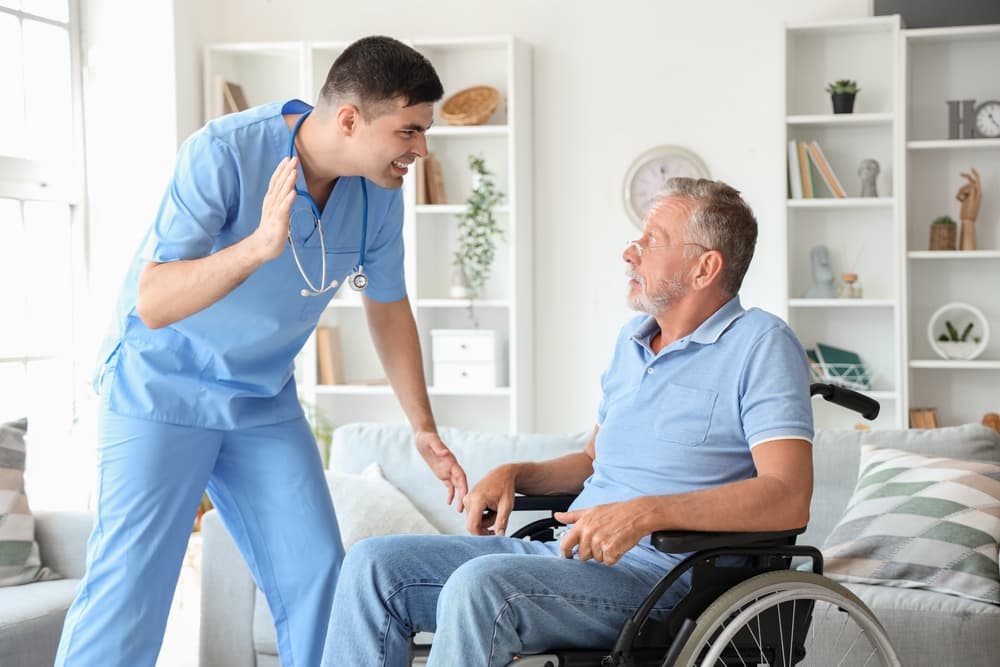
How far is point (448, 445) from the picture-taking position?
315 centimetres

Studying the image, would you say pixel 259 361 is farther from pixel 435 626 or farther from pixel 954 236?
pixel 954 236

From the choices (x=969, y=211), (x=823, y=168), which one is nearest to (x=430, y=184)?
(x=823, y=168)

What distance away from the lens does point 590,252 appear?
5129 mm

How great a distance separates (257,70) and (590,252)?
5.45 ft

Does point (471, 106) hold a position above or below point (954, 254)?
above

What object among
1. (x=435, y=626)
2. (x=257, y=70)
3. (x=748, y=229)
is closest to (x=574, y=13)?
(x=257, y=70)

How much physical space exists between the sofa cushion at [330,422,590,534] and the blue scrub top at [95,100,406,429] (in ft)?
3.18

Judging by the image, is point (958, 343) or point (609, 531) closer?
point (609, 531)

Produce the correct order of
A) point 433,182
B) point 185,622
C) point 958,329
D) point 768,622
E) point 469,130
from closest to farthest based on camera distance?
point 768,622 → point 185,622 → point 958,329 → point 469,130 → point 433,182

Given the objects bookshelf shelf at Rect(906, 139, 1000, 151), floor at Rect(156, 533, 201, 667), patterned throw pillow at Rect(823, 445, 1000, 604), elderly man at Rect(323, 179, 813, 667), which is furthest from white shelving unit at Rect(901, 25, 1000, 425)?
elderly man at Rect(323, 179, 813, 667)

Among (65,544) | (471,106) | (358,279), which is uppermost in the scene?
(471,106)

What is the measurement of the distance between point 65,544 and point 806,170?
3.08 m

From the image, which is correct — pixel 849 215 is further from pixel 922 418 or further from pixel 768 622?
pixel 768 622

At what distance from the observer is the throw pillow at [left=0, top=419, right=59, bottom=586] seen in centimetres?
289
